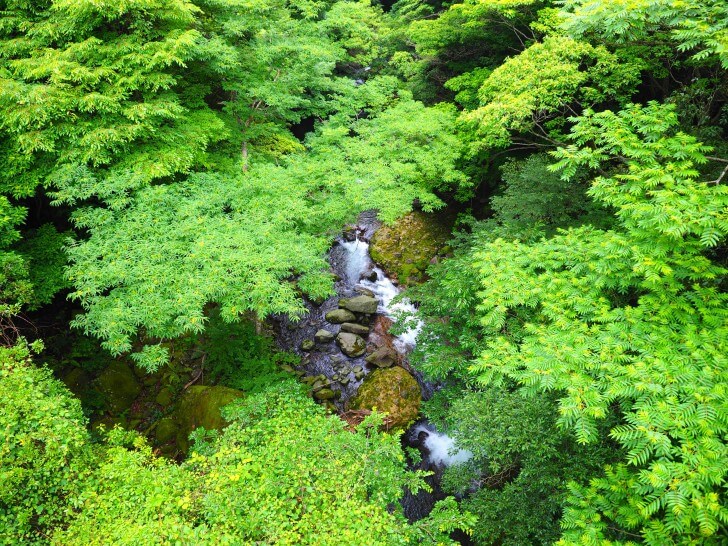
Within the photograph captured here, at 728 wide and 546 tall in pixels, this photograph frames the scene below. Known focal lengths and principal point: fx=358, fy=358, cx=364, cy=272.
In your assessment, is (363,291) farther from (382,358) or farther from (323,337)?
(382,358)

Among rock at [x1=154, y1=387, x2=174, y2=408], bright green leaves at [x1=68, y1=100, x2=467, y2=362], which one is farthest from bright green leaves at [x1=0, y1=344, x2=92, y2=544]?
rock at [x1=154, y1=387, x2=174, y2=408]

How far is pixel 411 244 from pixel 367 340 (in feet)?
17.5

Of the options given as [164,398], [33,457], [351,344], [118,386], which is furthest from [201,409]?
[351,344]

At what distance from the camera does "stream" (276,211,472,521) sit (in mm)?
9928

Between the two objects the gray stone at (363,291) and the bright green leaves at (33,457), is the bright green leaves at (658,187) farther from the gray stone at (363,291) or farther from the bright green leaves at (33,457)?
the gray stone at (363,291)

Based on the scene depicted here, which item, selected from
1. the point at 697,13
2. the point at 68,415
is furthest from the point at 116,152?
the point at 697,13

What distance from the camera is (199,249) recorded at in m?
7.58

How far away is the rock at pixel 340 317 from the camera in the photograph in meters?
13.7

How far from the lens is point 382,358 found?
1224 centimetres

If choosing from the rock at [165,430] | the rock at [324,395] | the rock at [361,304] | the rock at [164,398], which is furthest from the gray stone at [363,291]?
the rock at [165,430]

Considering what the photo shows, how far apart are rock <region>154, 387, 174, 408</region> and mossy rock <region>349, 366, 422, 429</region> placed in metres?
5.48

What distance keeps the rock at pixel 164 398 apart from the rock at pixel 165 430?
0.65m

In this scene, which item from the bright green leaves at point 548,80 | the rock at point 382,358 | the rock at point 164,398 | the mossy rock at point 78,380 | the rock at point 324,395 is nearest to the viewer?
the bright green leaves at point 548,80

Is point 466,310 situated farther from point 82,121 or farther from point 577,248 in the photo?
point 82,121
